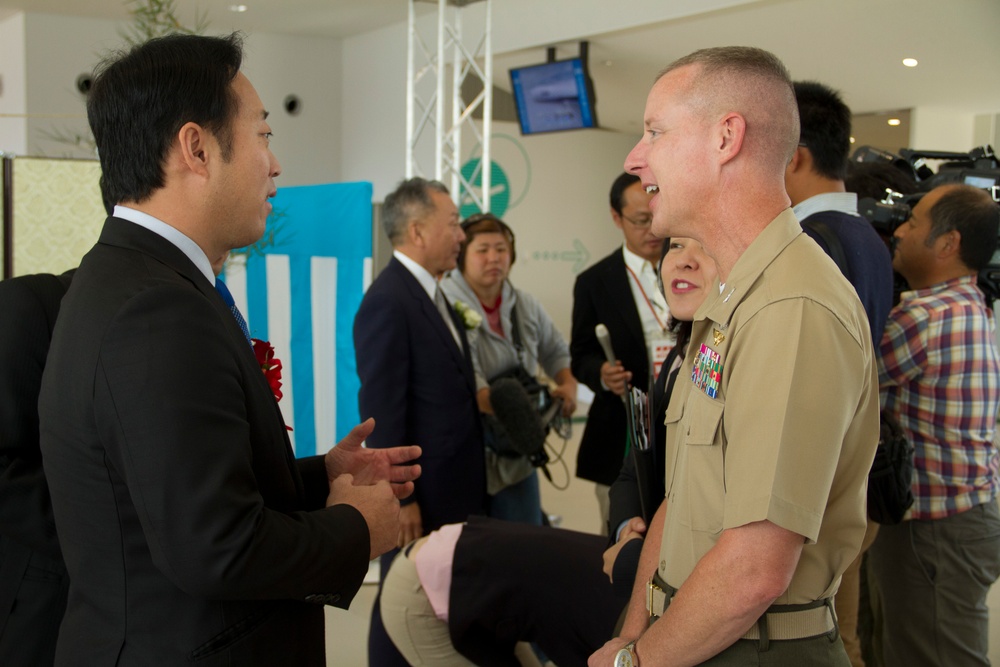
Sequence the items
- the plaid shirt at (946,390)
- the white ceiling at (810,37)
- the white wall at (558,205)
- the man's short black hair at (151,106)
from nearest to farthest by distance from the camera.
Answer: the man's short black hair at (151,106), the plaid shirt at (946,390), the white ceiling at (810,37), the white wall at (558,205)

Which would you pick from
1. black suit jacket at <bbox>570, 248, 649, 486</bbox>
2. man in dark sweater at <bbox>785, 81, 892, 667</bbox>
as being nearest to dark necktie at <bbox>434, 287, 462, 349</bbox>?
black suit jacket at <bbox>570, 248, 649, 486</bbox>

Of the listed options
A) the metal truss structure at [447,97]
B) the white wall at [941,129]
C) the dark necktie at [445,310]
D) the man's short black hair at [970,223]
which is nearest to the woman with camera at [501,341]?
the dark necktie at [445,310]

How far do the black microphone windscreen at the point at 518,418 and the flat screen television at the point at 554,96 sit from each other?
5613 mm

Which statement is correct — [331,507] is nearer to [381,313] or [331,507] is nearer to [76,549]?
[76,549]

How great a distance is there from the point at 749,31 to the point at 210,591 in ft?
23.7

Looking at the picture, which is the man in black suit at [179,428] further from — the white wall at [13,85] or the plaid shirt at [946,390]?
the white wall at [13,85]

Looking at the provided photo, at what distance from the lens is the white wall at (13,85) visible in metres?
8.52

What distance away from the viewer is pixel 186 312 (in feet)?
3.52

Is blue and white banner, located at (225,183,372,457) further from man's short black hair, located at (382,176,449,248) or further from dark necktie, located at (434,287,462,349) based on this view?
dark necktie, located at (434,287,462,349)

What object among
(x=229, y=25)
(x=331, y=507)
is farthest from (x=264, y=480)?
(x=229, y=25)

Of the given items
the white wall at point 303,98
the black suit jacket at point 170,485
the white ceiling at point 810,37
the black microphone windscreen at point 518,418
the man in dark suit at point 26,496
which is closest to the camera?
the black suit jacket at point 170,485

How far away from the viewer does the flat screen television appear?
8133 millimetres

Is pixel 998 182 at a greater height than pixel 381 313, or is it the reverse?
pixel 998 182

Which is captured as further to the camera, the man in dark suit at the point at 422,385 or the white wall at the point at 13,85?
the white wall at the point at 13,85
